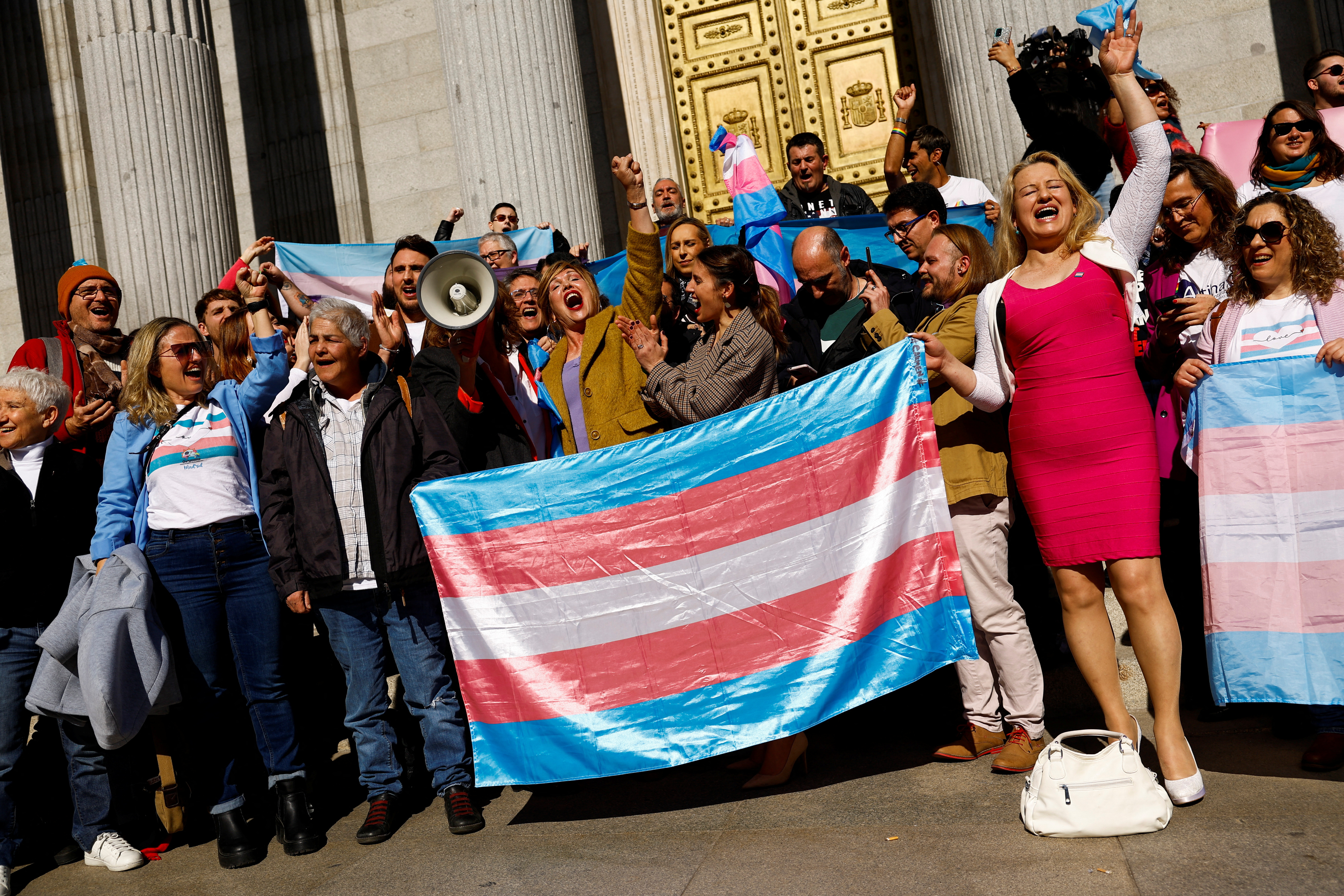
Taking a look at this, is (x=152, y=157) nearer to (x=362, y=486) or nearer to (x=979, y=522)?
(x=362, y=486)

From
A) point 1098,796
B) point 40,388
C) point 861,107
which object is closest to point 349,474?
point 40,388

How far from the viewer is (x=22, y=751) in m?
5.05

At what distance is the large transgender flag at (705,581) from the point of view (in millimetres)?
4469

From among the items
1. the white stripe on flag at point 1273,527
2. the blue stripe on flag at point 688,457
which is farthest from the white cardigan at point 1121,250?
the white stripe on flag at point 1273,527

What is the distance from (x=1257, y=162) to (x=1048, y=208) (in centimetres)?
214

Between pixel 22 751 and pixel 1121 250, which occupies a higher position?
pixel 1121 250

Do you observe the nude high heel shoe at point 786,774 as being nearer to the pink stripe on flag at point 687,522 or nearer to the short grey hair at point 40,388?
the pink stripe on flag at point 687,522

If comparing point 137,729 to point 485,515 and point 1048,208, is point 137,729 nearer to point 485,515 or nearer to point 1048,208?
point 485,515

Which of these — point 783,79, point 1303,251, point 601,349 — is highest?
point 783,79

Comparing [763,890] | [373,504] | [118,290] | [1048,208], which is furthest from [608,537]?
[118,290]

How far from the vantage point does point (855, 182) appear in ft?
35.7

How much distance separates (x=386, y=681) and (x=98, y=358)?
9.69 ft

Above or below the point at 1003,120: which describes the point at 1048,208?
below

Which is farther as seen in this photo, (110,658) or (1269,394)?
(110,658)
